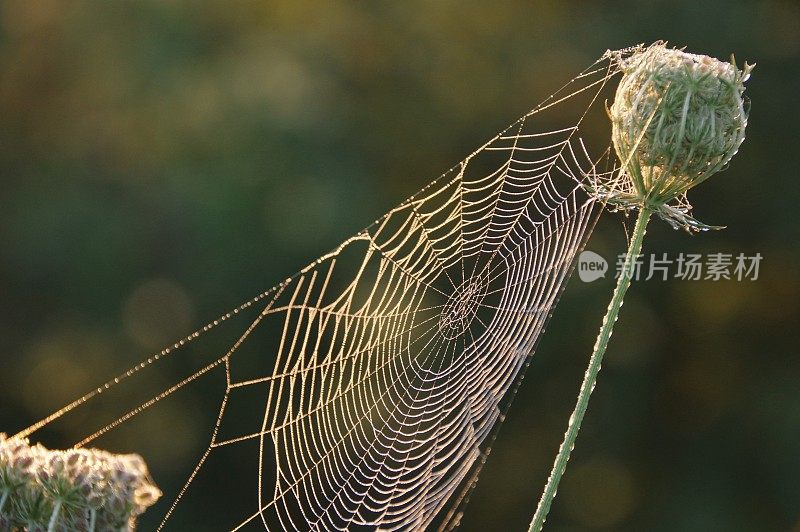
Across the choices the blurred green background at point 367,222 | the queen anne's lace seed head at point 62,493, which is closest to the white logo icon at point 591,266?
the blurred green background at point 367,222

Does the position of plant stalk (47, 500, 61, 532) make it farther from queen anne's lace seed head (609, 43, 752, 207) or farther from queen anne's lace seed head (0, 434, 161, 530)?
queen anne's lace seed head (609, 43, 752, 207)

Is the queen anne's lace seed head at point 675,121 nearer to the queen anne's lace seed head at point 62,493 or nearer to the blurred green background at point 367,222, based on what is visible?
the queen anne's lace seed head at point 62,493

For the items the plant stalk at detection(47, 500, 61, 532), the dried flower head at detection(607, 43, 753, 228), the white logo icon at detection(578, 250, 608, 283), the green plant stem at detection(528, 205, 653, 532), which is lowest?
the plant stalk at detection(47, 500, 61, 532)

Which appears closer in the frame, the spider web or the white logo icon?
the spider web

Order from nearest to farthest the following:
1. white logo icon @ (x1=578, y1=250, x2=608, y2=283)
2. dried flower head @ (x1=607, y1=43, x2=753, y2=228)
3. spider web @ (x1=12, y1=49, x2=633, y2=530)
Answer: dried flower head @ (x1=607, y1=43, x2=753, y2=228) → spider web @ (x1=12, y1=49, x2=633, y2=530) → white logo icon @ (x1=578, y1=250, x2=608, y2=283)

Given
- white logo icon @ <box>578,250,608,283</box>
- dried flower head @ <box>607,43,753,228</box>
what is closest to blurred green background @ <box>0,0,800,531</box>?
white logo icon @ <box>578,250,608,283</box>

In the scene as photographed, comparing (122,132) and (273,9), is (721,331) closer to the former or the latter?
(273,9)

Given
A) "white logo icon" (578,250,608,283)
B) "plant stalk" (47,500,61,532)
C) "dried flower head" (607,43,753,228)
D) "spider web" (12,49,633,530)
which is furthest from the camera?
"white logo icon" (578,250,608,283)

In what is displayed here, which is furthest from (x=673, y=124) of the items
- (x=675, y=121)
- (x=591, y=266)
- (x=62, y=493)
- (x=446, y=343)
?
(x=591, y=266)

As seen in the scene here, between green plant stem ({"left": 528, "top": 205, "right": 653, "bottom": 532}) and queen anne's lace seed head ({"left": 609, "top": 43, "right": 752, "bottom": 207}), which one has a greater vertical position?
queen anne's lace seed head ({"left": 609, "top": 43, "right": 752, "bottom": 207})
